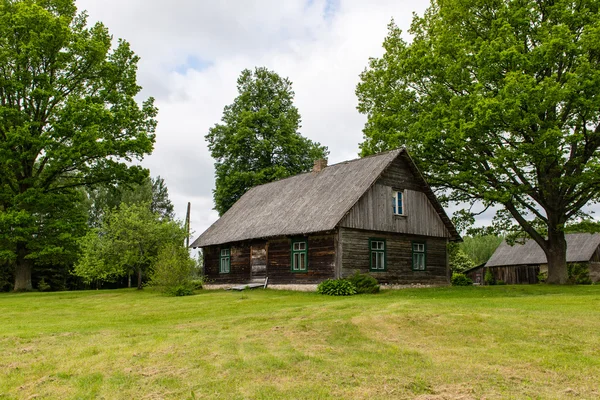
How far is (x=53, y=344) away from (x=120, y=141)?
22.8 metres

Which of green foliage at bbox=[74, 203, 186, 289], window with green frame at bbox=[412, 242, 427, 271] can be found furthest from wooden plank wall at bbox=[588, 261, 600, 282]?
green foliage at bbox=[74, 203, 186, 289]

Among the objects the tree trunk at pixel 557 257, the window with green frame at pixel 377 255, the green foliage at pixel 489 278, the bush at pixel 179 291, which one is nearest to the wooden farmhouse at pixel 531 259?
the green foliage at pixel 489 278

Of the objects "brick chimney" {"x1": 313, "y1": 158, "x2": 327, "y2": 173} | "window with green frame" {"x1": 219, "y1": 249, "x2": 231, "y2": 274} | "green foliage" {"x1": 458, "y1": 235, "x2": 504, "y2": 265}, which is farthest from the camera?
"green foliage" {"x1": 458, "y1": 235, "x2": 504, "y2": 265}

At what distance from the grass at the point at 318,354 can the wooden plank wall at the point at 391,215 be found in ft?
32.9

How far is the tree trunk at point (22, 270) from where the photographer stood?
35344 millimetres

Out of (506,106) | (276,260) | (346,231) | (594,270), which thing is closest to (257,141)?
(276,260)

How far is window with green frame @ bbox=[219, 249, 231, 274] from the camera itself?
33203 millimetres

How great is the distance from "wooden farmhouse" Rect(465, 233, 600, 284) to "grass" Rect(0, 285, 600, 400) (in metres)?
A: 37.3

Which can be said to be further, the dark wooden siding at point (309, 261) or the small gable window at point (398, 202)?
the small gable window at point (398, 202)

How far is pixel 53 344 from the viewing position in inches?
475

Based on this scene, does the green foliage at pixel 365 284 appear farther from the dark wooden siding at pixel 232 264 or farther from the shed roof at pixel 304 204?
the dark wooden siding at pixel 232 264

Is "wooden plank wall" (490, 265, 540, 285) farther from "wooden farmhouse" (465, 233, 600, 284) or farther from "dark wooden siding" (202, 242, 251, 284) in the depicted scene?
"dark wooden siding" (202, 242, 251, 284)

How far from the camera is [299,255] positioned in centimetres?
2798

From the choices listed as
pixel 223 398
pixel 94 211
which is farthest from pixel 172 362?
pixel 94 211
